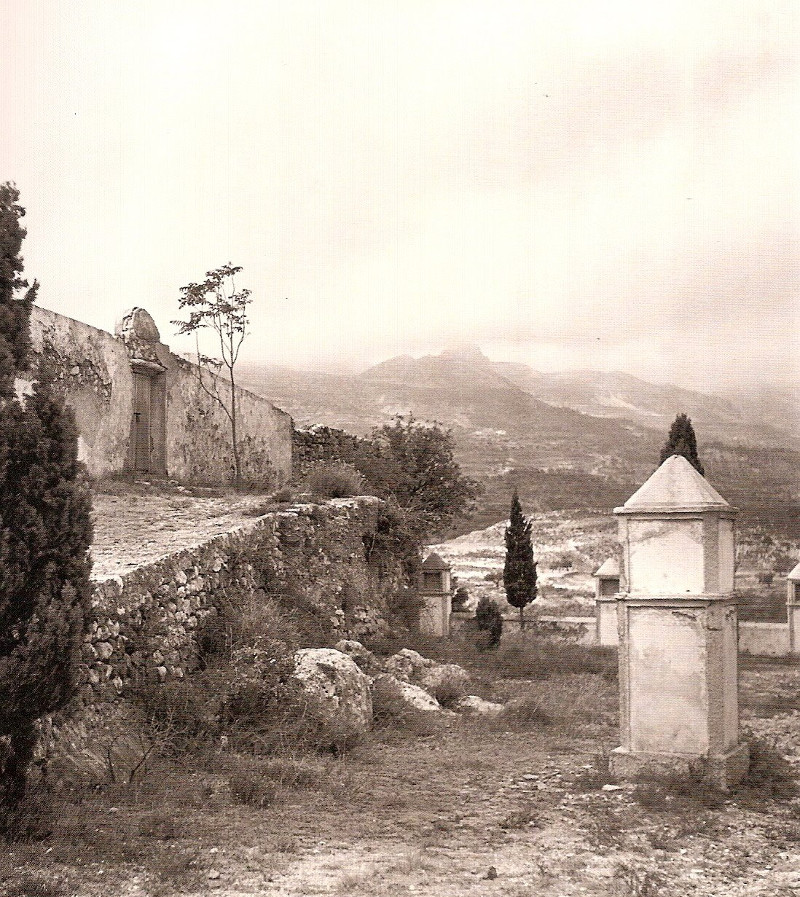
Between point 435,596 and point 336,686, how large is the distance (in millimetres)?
10830

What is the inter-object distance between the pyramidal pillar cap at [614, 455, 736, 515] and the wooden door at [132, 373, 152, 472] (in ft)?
31.0

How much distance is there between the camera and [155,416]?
16156 millimetres

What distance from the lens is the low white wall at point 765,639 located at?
70.6 feet

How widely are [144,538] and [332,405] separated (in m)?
36.3

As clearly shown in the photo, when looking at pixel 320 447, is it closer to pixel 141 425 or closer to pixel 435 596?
pixel 435 596

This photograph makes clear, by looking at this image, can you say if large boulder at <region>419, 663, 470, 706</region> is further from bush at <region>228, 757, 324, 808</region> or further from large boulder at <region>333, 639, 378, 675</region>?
bush at <region>228, 757, 324, 808</region>

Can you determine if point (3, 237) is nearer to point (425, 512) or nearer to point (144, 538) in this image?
point (144, 538)

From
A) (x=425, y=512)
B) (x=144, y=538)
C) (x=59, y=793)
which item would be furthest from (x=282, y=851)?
(x=425, y=512)

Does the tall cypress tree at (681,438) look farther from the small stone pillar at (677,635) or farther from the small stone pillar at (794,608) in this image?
the small stone pillar at (677,635)

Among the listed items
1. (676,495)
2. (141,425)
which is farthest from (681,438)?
(676,495)

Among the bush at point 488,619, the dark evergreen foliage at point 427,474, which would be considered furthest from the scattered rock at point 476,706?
the dark evergreen foliage at point 427,474

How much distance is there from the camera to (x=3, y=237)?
5.75 m

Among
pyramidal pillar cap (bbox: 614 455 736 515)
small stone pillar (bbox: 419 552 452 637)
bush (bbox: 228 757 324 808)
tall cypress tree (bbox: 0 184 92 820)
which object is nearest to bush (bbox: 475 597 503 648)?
small stone pillar (bbox: 419 552 452 637)

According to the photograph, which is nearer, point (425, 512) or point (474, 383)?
point (425, 512)
